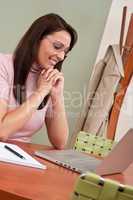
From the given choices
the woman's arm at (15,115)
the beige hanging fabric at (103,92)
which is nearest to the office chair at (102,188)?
the woman's arm at (15,115)

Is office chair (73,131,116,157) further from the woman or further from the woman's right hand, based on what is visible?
the woman's right hand

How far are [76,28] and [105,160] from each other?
6.63 feet

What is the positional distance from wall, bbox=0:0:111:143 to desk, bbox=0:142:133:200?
1835mm

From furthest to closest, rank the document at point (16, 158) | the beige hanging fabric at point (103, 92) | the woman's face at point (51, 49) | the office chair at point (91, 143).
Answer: the beige hanging fabric at point (103, 92) → the office chair at point (91, 143) → the woman's face at point (51, 49) → the document at point (16, 158)

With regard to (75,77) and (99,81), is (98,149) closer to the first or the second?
(99,81)

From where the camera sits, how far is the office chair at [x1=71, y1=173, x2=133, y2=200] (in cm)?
67

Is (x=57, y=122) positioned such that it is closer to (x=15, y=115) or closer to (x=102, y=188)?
(x=15, y=115)

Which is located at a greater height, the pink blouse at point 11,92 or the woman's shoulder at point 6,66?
the woman's shoulder at point 6,66

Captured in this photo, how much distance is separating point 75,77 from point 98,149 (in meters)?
1.20

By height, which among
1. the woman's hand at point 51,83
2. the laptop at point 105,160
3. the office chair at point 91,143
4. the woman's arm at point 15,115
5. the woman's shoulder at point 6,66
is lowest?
the office chair at point 91,143

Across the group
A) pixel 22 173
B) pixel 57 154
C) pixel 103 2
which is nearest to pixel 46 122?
pixel 57 154

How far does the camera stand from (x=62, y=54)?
6.17 feet

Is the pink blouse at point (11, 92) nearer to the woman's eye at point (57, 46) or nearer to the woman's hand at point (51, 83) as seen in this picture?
the woman's hand at point (51, 83)

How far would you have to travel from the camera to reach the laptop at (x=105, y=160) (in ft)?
4.07
